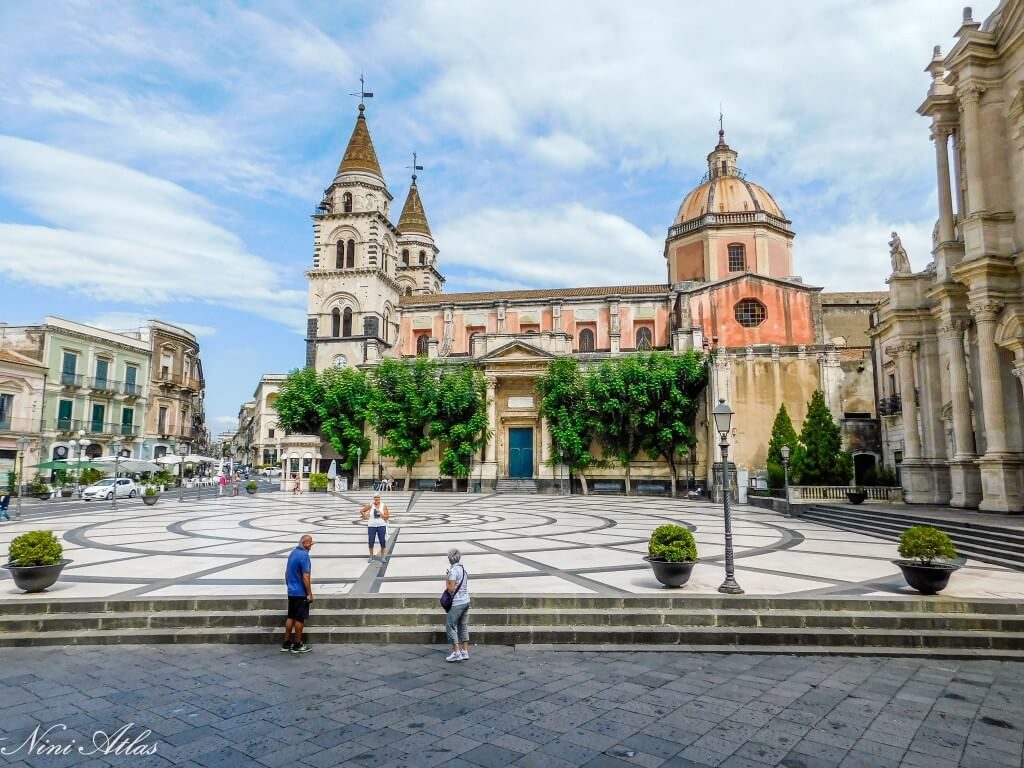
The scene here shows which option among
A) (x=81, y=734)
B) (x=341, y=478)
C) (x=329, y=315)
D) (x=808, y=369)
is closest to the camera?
(x=81, y=734)

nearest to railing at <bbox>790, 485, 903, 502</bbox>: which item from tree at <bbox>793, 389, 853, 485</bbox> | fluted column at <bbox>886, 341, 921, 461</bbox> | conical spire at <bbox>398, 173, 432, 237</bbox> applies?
tree at <bbox>793, 389, 853, 485</bbox>

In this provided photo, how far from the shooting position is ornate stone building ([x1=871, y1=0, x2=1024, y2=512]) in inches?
581

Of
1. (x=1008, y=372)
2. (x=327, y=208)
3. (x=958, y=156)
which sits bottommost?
(x=1008, y=372)

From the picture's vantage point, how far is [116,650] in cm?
Answer: 677

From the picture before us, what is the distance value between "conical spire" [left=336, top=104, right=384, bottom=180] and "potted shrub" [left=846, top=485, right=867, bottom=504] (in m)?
40.5

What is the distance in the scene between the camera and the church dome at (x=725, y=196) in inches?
1528

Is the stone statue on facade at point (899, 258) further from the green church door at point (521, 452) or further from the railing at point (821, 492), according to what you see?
the green church door at point (521, 452)

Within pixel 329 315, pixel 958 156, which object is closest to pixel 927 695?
pixel 958 156

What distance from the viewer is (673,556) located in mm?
8133

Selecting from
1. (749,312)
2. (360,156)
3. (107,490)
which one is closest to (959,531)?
(749,312)

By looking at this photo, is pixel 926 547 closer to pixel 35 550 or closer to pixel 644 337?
pixel 35 550

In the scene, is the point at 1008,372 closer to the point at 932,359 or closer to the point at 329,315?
the point at 932,359

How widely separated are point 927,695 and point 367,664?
5.34 metres

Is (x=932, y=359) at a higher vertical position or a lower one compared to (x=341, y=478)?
higher
